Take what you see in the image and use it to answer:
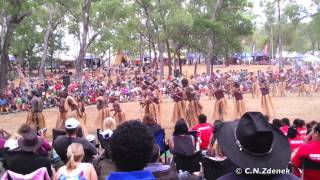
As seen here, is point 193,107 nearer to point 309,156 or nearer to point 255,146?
point 309,156

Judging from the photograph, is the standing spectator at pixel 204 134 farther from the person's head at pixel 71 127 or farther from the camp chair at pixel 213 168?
the person's head at pixel 71 127

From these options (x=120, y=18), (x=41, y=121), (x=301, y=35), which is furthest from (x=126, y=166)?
(x=301, y=35)

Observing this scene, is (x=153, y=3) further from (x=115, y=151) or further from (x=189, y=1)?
(x=115, y=151)

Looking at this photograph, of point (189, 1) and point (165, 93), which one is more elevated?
point (189, 1)

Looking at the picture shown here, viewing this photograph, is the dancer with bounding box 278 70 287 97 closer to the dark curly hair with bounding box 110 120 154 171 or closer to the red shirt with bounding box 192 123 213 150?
the red shirt with bounding box 192 123 213 150

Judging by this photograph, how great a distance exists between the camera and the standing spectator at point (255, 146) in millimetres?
2504

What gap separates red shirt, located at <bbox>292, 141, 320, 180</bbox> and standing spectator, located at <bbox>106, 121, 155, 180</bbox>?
253 cm

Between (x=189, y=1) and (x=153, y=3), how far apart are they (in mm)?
7811

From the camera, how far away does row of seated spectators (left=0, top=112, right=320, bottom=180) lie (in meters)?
2.54

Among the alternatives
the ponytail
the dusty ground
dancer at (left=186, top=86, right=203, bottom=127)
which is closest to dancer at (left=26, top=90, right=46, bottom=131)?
the dusty ground

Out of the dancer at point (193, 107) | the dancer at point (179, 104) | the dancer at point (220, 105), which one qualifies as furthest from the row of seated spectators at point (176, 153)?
the dancer at point (220, 105)

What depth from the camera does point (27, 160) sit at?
520cm

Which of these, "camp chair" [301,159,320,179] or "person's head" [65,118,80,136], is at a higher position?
"person's head" [65,118,80,136]

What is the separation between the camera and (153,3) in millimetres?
40125
